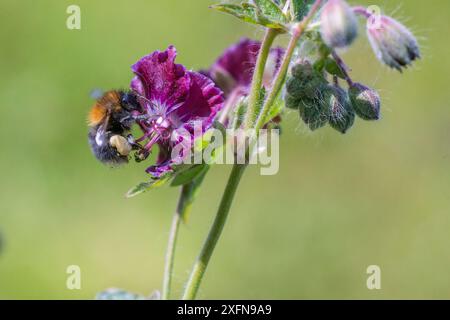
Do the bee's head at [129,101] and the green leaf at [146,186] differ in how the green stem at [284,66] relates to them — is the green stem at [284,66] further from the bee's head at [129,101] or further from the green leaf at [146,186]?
the bee's head at [129,101]

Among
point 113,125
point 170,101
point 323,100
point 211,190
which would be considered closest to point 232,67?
point 170,101

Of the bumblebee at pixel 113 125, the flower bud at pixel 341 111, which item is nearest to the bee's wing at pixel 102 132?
the bumblebee at pixel 113 125

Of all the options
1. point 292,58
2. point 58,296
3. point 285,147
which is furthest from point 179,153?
point 285,147

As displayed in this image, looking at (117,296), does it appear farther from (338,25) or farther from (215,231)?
(338,25)

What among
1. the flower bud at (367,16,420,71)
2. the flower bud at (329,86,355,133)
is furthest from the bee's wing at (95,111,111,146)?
the flower bud at (367,16,420,71)

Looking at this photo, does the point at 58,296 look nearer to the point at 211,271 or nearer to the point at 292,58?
the point at 211,271

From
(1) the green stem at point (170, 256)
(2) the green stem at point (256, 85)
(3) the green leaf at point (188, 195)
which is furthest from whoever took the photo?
(3) the green leaf at point (188, 195)
